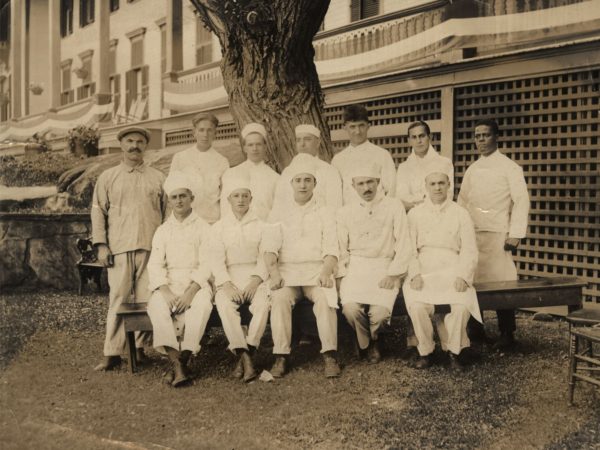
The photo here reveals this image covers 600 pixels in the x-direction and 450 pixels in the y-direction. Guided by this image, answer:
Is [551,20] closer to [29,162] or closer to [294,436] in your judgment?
[294,436]

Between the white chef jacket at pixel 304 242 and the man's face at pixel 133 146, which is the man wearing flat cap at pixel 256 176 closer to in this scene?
the white chef jacket at pixel 304 242

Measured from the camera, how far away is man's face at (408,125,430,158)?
4.36 m

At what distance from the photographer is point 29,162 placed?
5.23 metres

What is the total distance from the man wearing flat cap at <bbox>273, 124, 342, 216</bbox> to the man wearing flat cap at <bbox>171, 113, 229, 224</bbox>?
1.39ft

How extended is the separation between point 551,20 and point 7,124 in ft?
13.5

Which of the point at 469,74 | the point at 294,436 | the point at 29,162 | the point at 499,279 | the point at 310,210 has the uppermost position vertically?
the point at 469,74

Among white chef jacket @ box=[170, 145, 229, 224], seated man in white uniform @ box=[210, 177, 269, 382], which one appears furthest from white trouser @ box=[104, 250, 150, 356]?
seated man in white uniform @ box=[210, 177, 269, 382]

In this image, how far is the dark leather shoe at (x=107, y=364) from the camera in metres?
4.29

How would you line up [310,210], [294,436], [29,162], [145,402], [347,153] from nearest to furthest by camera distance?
[294,436]
[145,402]
[310,210]
[347,153]
[29,162]

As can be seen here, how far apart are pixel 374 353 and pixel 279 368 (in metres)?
0.64

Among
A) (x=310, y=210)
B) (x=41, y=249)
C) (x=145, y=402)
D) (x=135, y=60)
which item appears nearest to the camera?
(x=145, y=402)

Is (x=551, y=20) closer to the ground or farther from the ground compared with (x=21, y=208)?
farther from the ground

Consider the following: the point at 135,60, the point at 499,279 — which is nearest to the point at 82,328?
the point at 135,60

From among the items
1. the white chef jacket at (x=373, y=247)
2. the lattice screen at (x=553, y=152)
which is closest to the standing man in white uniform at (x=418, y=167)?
the white chef jacket at (x=373, y=247)
